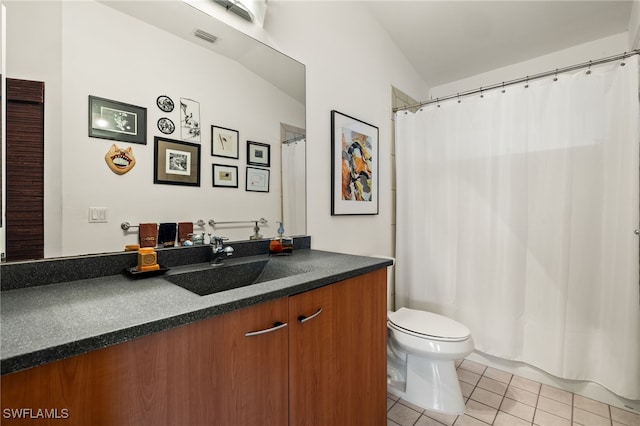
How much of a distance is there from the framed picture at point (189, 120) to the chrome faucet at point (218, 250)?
1.44 feet

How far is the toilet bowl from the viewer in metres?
1.48

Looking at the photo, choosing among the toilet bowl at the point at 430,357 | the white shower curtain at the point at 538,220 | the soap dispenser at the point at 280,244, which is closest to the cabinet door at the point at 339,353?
the toilet bowl at the point at 430,357

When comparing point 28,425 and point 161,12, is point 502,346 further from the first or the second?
point 161,12

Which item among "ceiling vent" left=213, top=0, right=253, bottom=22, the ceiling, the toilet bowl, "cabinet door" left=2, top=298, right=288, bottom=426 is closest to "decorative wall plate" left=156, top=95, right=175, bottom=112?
"ceiling vent" left=213, top=0, right=253, bottom=22

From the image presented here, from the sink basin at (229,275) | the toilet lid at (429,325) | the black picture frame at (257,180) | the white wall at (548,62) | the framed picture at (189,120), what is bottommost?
the toilet lid at (429,325)

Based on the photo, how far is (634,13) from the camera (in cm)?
175

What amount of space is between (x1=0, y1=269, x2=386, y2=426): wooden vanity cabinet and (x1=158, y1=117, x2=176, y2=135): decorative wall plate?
31.7 inches

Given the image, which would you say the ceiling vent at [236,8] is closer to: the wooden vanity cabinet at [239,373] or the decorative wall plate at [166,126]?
the decorative wall plate at [166,126]

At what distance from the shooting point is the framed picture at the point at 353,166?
5.98 feet

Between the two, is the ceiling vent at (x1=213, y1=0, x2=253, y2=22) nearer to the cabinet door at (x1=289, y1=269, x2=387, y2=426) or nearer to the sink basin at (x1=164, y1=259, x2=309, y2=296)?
the sink basin at (x1=164, y1=259, x2=309, y2=296)

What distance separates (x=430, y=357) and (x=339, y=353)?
75 centimetres

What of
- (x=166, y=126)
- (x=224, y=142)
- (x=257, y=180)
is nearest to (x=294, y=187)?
(x=257, y=180)

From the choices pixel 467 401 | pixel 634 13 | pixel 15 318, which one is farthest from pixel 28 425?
pixel 634 13

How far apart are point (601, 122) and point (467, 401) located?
1.76 meters
